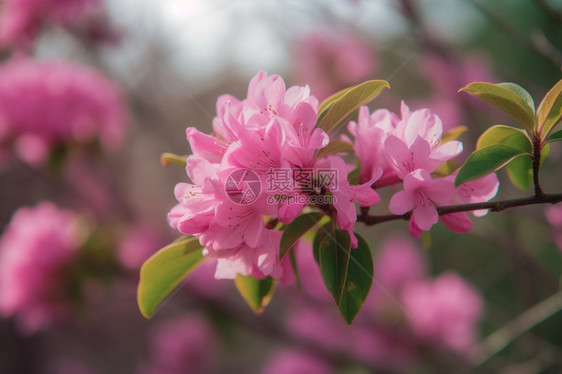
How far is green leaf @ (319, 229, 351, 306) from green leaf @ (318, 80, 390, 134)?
0.16m

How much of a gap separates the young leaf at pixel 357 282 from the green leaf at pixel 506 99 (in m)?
0.26

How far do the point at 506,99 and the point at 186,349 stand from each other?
2533 mm

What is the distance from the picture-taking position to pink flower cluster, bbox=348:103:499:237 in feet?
1.90

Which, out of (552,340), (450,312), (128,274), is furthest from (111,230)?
(552,340)

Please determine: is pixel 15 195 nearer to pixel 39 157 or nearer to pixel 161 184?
pixel 161 184

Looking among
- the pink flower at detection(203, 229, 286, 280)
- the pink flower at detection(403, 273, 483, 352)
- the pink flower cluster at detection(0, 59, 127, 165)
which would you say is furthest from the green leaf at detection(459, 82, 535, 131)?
the pink flower cluster at detection(0, 59, 127, 165)

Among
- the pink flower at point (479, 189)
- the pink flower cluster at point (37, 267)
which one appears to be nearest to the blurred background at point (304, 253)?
the pink flower cluster at point (37, 267)

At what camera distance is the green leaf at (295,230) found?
0.59 meters

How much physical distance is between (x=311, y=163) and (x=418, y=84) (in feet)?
9.35

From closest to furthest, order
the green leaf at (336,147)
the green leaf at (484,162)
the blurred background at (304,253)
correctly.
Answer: the green leaf at (484,162) < the green leaf at (336,147) < the blurred background at (304,253)

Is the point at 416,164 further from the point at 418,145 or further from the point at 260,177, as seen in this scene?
the point at 260,177

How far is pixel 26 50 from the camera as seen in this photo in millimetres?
2451

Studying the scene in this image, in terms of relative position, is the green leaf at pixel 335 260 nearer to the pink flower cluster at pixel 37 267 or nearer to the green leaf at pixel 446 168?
the green leaf at pixel 446 168

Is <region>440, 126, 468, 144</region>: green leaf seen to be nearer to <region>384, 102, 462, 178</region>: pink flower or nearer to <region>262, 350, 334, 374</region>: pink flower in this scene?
<region>384, 102, 462, 178</region>: pink flower
